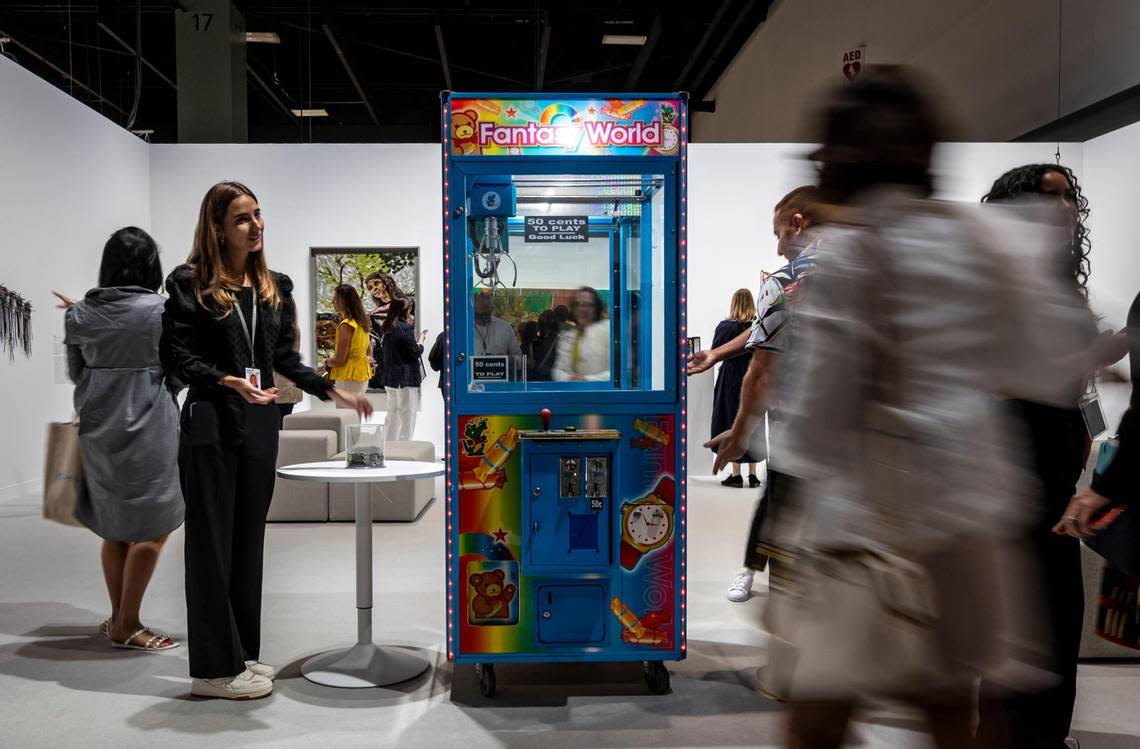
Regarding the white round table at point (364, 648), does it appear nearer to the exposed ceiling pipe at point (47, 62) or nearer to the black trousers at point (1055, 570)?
the black trousers at point (1055, 570)

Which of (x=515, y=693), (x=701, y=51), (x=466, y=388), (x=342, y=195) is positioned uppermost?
(x=701, y=51)

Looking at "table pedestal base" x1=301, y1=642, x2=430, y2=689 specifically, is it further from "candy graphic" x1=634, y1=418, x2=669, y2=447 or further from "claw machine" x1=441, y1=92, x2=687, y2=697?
"candy graphic" x1=634, y1=418, x2=669, y2=447

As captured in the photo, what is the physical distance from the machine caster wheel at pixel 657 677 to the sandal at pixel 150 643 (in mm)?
1900

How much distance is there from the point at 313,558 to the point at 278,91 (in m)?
11.8

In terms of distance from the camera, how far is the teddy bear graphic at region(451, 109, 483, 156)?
3.09m

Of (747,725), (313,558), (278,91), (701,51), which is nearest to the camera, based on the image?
(747,725)

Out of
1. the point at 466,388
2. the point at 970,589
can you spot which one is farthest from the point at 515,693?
the point at 970,589

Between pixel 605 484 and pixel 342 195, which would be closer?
pixel 605 484

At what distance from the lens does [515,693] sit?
325 centimetres

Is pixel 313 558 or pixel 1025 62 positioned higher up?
pixel 1025 62

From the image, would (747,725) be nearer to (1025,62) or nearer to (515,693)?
(515,693)

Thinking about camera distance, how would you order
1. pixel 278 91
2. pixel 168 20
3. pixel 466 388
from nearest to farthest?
pixel 466 388
pixel 168 20
pixel 278 91

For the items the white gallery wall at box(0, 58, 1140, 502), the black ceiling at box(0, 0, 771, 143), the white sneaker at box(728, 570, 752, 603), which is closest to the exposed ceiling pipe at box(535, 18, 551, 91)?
the black ceiling at box(0, 0, 771, 143)

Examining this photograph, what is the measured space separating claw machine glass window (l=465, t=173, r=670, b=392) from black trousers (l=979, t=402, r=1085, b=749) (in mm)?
1338
